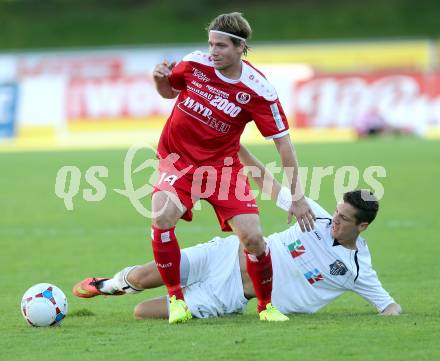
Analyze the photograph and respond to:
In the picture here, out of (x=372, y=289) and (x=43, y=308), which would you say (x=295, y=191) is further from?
(x=43, y=308)

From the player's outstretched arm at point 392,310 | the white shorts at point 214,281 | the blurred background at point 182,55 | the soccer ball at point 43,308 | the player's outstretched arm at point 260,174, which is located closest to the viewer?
the soccer ball at point 43,308

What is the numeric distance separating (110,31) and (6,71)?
1474cm

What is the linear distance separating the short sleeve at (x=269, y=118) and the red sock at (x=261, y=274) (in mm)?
854

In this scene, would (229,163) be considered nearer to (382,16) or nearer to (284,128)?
(284,128)

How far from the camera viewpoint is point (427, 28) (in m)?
52.8

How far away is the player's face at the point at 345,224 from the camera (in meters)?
6.91

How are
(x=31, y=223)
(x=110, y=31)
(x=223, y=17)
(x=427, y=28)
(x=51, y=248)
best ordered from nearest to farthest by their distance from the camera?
(x=223, y=17) → (x=51, y=248) → (x=31, y=223) → (x=427, y=28) → (x=110, y=31)

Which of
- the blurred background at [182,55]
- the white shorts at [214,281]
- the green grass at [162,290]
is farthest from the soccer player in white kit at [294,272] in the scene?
the blurred background at [182,55]

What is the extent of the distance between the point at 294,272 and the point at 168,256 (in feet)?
3.19

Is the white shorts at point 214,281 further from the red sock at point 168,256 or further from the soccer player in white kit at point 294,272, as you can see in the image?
the red sock at point 168,256

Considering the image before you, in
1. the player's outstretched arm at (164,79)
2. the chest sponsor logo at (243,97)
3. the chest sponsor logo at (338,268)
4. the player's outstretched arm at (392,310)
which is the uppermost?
the player's outstretched arm at (164,79)

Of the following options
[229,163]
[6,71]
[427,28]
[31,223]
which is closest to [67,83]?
[6,71]
